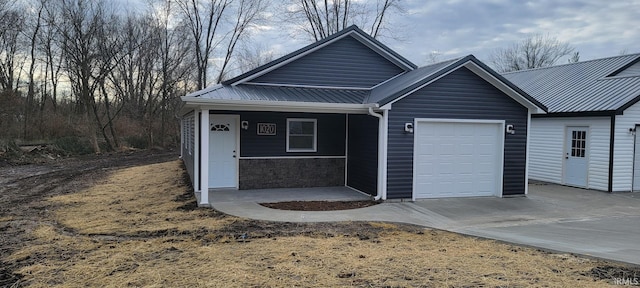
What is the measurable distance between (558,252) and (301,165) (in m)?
6.85

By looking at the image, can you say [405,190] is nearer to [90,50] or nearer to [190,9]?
[90,50]

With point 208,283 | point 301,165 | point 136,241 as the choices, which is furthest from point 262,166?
point 208,283

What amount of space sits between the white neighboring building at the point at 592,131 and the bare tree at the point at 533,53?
28.1 m

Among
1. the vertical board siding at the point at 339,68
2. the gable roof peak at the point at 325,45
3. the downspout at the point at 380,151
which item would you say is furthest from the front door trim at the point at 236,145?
the downspout at the point at 380,151

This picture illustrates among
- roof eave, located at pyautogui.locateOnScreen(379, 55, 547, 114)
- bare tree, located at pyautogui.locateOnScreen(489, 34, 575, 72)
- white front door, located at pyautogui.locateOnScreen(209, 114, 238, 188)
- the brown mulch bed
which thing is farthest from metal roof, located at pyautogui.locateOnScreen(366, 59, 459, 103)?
bare tree, located at pyautogui.locateOnScreen(489, 34, 575, 72)

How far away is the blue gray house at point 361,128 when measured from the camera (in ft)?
31.3

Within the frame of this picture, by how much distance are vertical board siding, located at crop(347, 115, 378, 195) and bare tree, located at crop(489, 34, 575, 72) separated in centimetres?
3539

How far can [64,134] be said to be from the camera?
23641mm

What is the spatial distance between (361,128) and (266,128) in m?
2.45

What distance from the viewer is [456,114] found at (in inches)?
392

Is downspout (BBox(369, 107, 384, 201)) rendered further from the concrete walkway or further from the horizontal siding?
the horizontal siding

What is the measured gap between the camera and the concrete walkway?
6.33 m

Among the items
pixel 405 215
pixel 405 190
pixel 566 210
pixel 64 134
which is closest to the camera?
pixel 405 215
